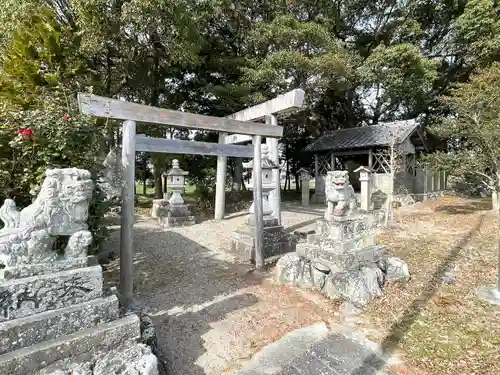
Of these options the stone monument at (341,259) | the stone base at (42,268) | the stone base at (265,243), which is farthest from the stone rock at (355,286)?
the stone base at (42,268)

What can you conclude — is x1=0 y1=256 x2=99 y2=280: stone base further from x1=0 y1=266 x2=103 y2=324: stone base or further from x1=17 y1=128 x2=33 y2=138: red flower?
x1=17 y1=128 x2=33 y2=138: red flower

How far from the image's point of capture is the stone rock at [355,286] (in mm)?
3857

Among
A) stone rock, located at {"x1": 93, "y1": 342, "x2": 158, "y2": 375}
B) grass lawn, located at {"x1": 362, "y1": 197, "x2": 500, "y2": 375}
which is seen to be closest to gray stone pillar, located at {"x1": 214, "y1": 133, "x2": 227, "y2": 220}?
grass lawn, located at {"x1": 362, "y1": 197, "x2": 500, "y2": 375}

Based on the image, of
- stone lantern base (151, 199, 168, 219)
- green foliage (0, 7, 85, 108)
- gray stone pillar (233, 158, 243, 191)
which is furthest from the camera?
gray stone pillar (233, 158, 243, 191)

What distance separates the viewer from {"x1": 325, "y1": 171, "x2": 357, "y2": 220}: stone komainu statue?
4.64 meters

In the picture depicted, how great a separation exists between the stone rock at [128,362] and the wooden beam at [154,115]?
2561 millimetres

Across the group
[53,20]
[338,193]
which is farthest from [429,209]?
[53,20]

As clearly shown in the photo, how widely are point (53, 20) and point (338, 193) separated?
925cm

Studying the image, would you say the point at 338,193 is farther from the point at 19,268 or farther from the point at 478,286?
the point at 19,268

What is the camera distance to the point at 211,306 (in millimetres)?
3916

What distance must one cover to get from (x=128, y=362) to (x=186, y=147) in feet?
10.6

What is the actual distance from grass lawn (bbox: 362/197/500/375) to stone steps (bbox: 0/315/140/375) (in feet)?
8.40

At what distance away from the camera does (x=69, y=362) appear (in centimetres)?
206

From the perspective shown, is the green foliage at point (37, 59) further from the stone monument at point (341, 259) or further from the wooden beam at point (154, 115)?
the stone monument at point (341, 259)
